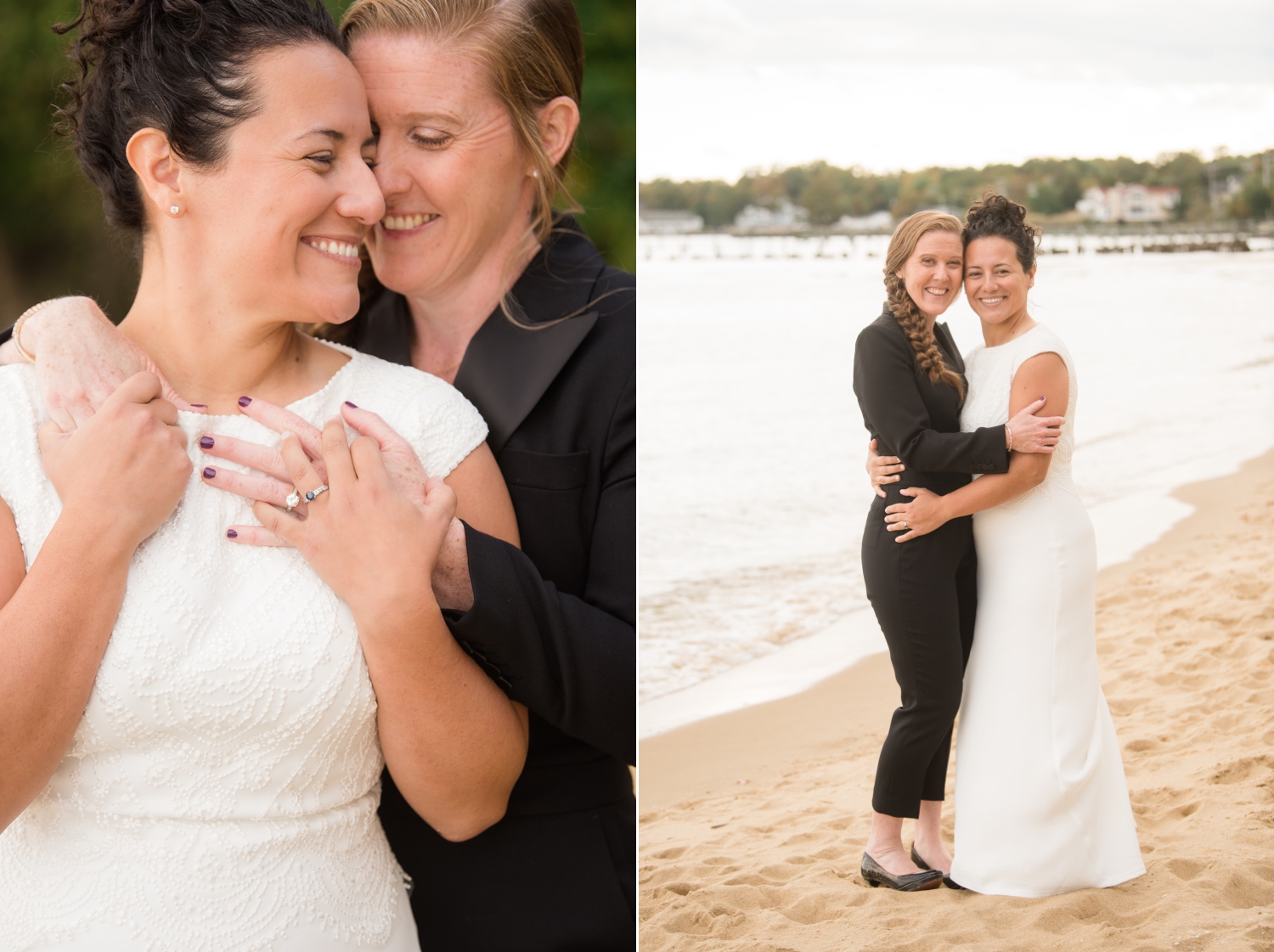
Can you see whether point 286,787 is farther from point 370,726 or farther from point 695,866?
point 695,866

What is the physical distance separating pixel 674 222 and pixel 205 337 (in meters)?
1.09

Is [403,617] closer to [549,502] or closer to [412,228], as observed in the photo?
[549,502]

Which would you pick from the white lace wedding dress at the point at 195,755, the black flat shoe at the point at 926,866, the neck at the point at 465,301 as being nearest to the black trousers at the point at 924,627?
the black flat shoe at the point at 926,866

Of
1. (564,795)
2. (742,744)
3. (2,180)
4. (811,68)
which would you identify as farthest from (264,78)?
(2,180)

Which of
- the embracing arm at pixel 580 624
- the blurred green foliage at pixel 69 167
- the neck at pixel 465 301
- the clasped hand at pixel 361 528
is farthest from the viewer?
the blurred green foliage at pixel 69 167

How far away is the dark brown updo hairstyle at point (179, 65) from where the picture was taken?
1584 mm

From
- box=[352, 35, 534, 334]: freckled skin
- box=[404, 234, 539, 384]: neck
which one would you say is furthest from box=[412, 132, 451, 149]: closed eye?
box=[404, 234, 539, 384]: neck

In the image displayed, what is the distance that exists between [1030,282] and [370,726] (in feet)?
4.04

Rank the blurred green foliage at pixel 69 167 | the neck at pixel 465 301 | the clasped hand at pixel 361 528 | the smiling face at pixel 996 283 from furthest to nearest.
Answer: the blurred green foliage at pixel 69 167 < the neck at pixel 465 301 < the smiling face at pixel 996 283 < the clasped hand at pixel 361 528

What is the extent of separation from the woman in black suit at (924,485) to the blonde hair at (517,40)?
64 cm

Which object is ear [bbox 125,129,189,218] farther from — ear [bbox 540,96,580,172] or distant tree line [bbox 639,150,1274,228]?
distant tree line [bbox 639,150,1274,228]

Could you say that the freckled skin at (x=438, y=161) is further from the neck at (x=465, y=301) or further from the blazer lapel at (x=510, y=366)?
the blazer lapel at (x=510, y=366)

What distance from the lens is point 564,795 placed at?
6.46 feet

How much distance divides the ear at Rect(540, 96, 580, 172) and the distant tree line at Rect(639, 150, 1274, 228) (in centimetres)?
23
